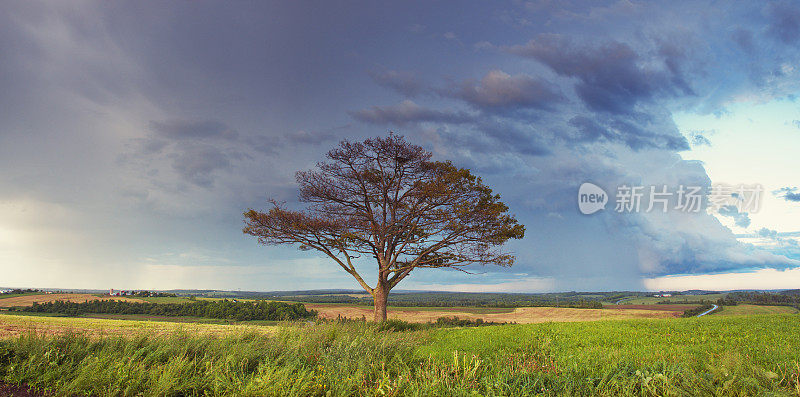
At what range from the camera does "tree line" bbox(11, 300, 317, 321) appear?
38.6 meters

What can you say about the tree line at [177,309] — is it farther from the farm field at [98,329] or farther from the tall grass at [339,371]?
the tall grass at [339,371]

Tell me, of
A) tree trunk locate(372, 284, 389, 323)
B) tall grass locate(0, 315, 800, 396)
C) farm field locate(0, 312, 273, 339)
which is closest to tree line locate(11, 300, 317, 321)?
tree trunk locate(372, 284, 389, 323)

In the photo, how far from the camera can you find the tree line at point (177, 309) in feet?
127

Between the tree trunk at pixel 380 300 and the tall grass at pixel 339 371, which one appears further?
the tree trunk at pixel 380 300

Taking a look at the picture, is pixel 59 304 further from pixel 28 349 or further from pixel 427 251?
pixel 28 349

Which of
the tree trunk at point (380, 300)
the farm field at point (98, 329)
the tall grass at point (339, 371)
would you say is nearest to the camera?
the tall grass at point (339, 371)

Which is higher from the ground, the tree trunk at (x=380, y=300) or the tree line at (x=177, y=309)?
the tree trunk at (x=380, y=300)

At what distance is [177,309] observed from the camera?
154 feet

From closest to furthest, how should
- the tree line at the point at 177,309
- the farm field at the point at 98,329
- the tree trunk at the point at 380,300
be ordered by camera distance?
the farm field at the point at 98,329, the tree trunk at the point at 380,300, the tree line at the point at 177,309

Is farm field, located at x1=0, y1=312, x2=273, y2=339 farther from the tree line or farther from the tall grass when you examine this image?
the tree line

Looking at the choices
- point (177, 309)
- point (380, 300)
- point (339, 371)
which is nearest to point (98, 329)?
point (339, 371)

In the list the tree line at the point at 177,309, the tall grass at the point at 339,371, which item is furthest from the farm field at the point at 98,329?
the tree line at the point at 177,309

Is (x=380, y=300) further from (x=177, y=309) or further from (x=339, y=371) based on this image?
(x=177, y=309)

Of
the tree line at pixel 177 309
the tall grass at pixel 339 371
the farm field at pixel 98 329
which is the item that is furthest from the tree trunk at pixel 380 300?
the tree line at pixel 177 309
